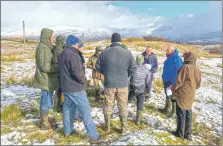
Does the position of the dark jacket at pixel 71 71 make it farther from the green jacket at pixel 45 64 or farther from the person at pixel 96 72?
the person at pixel 96 72

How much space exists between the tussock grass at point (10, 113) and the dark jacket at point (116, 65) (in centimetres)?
398

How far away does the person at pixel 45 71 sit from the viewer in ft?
28.0

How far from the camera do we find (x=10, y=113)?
34.7 ft

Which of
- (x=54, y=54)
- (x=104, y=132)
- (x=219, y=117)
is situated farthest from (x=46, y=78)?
(x=219, y=117)

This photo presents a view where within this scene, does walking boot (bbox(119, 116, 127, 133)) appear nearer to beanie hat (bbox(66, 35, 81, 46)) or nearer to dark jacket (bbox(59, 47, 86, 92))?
dark jacket (bbox(59, 47, 86, 92))

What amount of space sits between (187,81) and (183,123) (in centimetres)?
127

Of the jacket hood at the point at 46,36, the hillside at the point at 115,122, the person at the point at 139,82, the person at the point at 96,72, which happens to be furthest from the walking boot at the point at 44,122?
the person at the point at 96,72

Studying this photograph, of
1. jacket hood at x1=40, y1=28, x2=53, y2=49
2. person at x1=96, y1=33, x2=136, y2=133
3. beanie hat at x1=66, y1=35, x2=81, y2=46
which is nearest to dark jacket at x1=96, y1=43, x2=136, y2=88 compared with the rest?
person at x1=96, y1=33, x2=136, y2=133

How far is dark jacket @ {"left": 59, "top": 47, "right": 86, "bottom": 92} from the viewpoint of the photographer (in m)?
7.88

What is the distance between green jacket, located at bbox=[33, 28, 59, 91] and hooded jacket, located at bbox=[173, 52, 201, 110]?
144 inches

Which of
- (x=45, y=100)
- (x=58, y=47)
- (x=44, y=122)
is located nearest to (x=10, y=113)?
(x=44, y=122)

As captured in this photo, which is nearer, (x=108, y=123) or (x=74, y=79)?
(x=74, y=79)

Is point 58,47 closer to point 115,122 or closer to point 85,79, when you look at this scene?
point 85,79

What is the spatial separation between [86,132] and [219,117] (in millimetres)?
6013
